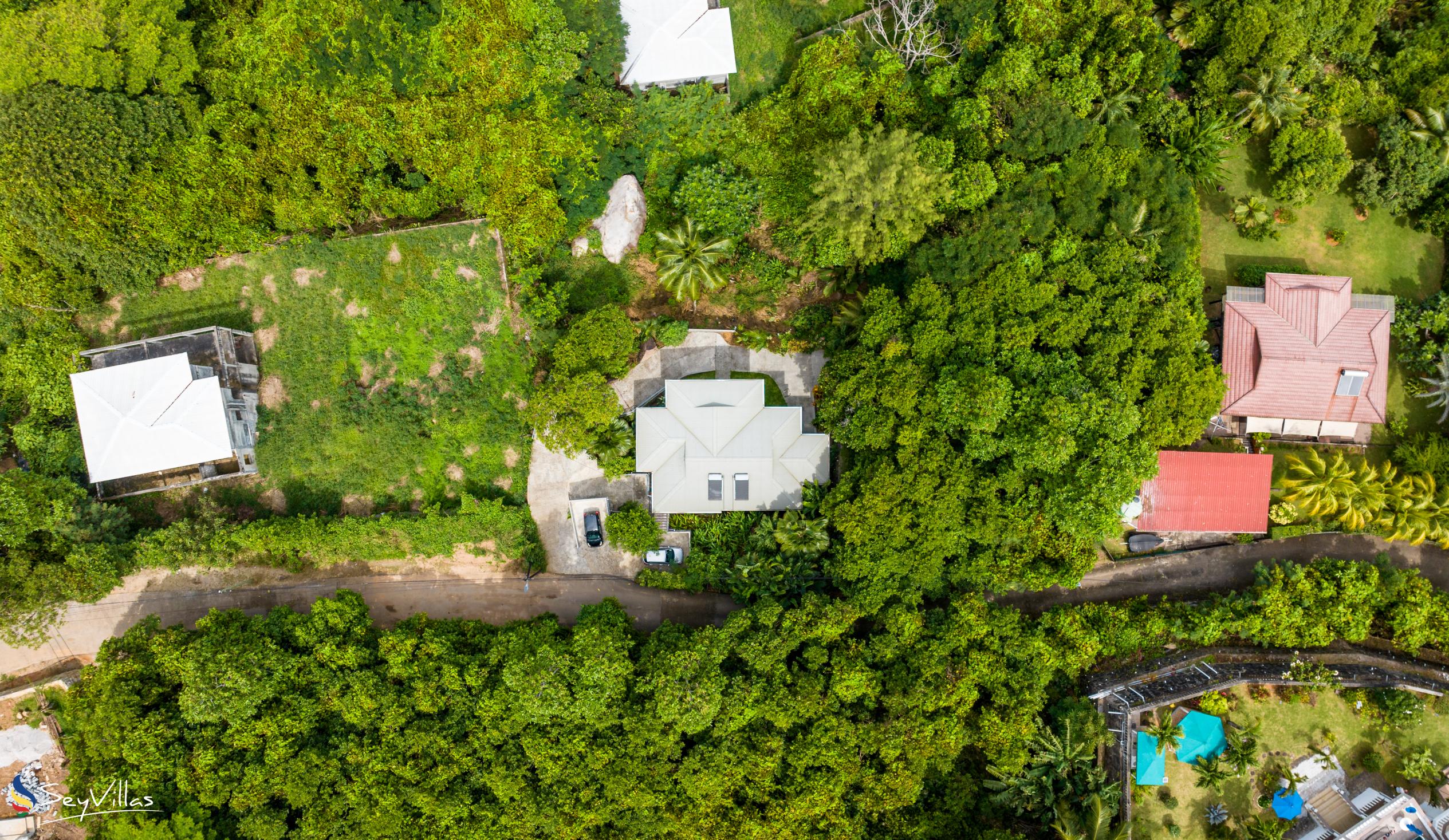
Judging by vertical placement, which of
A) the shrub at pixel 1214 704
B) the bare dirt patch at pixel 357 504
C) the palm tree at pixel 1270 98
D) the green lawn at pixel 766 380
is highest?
the palm tree at pixel 1270 98

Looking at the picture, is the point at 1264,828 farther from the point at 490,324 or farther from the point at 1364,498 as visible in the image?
the point at 490,324

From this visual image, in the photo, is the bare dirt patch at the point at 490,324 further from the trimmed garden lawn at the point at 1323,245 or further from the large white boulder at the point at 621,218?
the trimmed garden lawn at the point at 1323,245

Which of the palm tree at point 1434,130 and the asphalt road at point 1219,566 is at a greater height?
the palm tree at point 1434,130

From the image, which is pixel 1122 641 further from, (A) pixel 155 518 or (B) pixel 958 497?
(A) pixel 155 518

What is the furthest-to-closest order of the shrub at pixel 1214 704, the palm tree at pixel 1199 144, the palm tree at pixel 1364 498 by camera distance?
the palm tree at pixel 1199 144 → the shrub at pixel 1214 704 → the palm tree at pixel 1364 498

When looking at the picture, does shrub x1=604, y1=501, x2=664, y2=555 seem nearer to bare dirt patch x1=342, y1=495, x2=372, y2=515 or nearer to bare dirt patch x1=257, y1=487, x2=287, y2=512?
bare dirt patch x1=342, y1=495, x2=372, y2=515

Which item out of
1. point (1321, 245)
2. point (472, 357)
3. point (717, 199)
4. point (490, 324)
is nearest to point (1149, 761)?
point (1321, 245)

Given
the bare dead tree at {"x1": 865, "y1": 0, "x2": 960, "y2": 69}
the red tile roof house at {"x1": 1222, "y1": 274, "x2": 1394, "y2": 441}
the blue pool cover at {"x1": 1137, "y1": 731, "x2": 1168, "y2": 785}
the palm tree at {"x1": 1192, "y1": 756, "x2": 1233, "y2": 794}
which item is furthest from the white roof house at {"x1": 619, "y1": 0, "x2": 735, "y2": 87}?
the palm tree at {"x1": 1192, "y1": 756, "x2": 1233, "y2": 794}

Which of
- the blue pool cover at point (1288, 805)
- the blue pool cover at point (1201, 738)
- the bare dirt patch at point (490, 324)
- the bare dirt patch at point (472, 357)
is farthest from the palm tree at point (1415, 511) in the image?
the bare dirt patch at point (472, 357)
